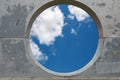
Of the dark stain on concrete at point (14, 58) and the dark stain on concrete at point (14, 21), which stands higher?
the dark stain on concrete at point (14, 21)

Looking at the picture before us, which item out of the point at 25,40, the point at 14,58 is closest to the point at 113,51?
the point at 25,40

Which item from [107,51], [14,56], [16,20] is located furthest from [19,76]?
[107,51]

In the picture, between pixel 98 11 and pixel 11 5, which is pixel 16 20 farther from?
pixel 98 11

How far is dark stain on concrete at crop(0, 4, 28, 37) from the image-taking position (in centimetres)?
777

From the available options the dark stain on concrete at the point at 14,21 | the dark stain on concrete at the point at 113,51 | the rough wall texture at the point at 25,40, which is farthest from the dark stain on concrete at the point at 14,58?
the dark stain on concrete at the point at 113,51

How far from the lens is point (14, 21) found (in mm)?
7820

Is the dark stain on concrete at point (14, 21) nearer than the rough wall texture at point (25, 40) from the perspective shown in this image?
No

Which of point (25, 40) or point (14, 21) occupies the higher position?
point (14, 21)

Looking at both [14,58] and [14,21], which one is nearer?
[14,58]

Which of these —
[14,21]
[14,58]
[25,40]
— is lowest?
[14,58]

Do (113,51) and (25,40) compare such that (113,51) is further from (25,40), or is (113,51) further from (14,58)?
(14,58)

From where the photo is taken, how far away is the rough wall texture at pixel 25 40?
7.58m

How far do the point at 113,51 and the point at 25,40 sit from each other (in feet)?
5.55

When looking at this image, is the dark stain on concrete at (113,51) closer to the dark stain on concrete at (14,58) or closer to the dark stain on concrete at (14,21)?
the dark stain on concrete at (14,58)
